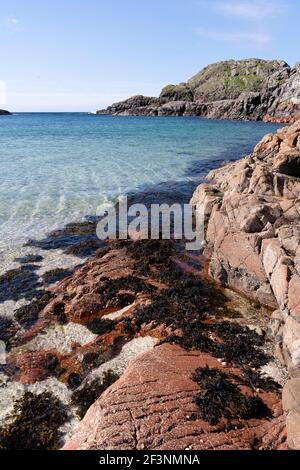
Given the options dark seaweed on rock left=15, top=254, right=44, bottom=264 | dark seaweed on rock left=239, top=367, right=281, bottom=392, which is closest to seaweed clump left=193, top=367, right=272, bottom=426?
dark seaweed on rock left=239, top=367, right=281, bottom=392

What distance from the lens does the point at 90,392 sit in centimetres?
1020

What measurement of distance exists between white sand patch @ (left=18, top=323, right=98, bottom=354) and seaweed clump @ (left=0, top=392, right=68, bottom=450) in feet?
6.92

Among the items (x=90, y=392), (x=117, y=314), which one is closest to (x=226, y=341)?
(x=117, y=314)

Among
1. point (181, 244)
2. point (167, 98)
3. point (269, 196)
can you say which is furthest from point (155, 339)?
point (167, 98)

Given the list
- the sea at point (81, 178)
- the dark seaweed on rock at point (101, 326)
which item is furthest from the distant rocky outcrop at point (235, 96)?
the dark seaweed on rock at point (101, 326)

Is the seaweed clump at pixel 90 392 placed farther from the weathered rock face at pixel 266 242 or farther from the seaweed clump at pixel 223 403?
the weathered rock face at pixel 266 242

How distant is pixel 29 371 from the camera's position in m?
11.2

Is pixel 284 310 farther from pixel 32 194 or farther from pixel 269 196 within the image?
pixel 32 194

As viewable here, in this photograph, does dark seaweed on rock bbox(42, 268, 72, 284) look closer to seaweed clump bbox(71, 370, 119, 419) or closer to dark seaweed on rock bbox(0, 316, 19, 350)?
dark seaweed on rock bbox(0, 316, 19, 350)

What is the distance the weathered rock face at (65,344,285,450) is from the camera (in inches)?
315

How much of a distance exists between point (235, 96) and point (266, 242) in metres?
167

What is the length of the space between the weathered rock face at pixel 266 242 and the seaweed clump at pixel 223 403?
102cm

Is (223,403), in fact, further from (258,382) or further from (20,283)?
(20,283)
